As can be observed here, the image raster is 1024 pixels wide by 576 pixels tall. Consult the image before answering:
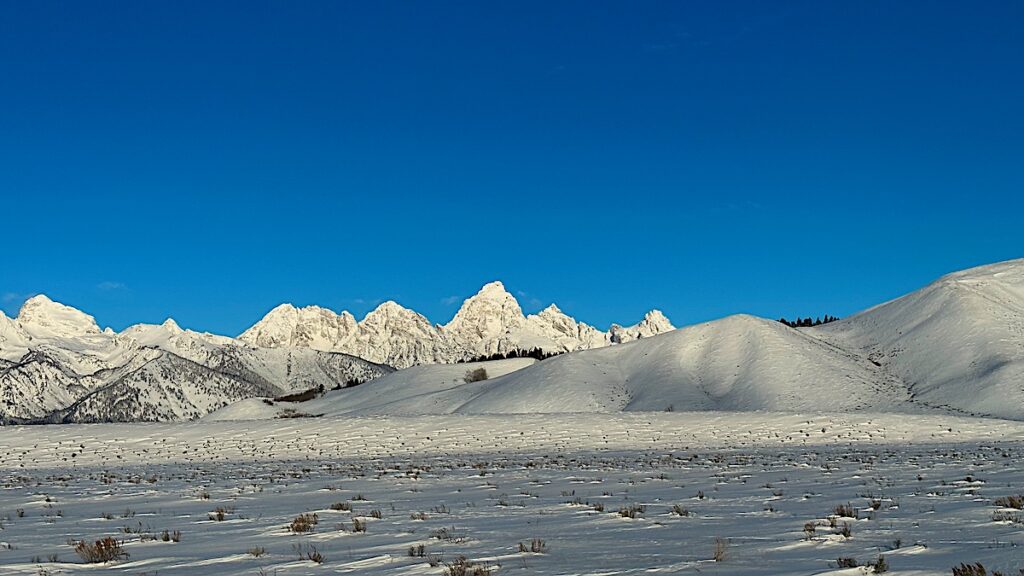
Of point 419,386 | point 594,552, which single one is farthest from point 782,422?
point 419,386

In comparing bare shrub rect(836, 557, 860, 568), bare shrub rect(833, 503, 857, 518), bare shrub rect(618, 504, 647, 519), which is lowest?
bare shrub rect(833, 503, 857, 518)

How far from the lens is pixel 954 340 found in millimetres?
78375

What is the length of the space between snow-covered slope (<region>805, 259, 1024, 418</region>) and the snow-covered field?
24.7 metres

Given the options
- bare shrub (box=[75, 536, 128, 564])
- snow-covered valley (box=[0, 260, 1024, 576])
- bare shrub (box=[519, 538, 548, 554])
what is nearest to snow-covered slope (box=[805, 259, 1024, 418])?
snow-covered valley (box=[0, 260, 1024, 576])

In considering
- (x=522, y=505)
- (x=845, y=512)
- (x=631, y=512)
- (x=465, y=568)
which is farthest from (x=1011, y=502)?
(x=465, y=568)

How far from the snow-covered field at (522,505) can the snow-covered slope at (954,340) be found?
2470 centimetres

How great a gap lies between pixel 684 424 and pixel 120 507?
112 ft

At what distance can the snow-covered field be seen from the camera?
952cm

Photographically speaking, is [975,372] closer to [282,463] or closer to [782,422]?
[782,422]

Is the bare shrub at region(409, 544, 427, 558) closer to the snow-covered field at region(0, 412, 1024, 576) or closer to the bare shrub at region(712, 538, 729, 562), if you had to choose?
the snow-covered field at region(0, 412, 1024, 576)

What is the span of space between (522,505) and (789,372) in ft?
205

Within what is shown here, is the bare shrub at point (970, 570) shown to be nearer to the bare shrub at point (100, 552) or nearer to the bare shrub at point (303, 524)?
the bare shrub at point (303, 524)

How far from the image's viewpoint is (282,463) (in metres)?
31.9

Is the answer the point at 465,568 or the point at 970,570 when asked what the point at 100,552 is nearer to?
the point at 465,568
